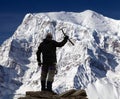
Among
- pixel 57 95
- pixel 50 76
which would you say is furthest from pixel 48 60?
pixel 57 95

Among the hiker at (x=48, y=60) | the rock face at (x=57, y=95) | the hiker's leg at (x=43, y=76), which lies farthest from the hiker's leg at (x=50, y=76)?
the rock face at (x=57, y=95)

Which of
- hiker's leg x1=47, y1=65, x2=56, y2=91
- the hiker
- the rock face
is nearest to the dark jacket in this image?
the hiker

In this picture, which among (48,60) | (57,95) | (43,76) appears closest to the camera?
(57,95)

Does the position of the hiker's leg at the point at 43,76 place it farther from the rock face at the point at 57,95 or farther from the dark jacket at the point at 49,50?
the rock face at the point at 57,95

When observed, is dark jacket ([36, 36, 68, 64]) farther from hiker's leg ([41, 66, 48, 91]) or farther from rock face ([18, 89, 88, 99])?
rock face ([18, 89, 88, 99])

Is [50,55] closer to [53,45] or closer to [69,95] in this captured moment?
[53,45]

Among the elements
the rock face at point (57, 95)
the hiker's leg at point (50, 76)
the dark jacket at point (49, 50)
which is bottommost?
the rock face at point (57, 95)

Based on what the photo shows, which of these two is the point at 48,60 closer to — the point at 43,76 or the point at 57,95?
the point at 43,76

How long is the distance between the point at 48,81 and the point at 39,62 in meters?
1.14

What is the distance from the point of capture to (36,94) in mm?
29875

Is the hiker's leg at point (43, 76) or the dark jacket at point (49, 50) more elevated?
the dark jacket at point (49, 50)

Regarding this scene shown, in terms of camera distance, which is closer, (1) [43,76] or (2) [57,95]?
(2) [57,95]

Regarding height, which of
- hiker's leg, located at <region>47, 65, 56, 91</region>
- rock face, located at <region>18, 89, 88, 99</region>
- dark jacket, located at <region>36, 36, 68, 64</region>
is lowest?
rock face, located at <region>18, 89, 88, 99</region>

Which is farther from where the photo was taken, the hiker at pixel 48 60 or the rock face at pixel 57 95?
the hiker at pixel 48 60
